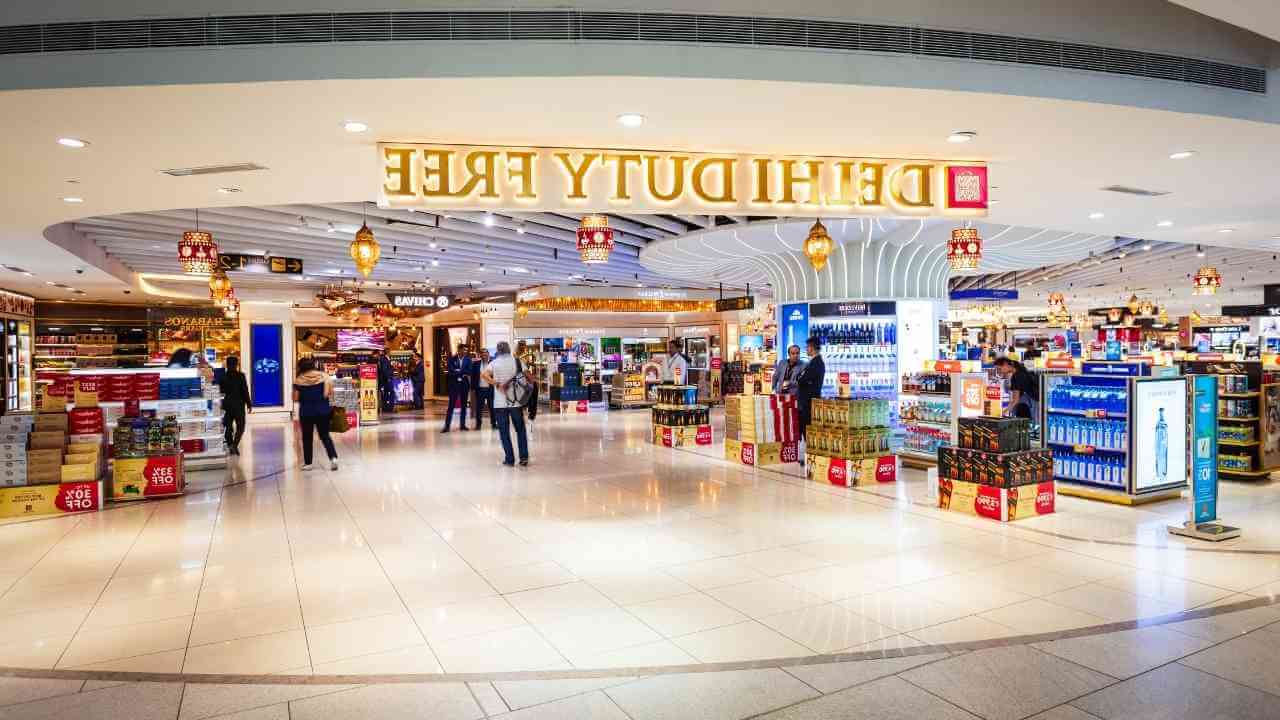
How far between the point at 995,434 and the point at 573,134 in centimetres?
428

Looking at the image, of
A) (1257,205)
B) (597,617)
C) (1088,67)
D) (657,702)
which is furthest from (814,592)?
(1257,205)

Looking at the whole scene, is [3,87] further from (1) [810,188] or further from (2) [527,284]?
(2) [527,284]

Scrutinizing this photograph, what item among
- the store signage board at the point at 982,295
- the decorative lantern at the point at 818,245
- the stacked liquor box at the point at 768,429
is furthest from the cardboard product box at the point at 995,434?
the store signage board at the point at 982,295

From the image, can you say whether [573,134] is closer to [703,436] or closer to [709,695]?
[709,695]

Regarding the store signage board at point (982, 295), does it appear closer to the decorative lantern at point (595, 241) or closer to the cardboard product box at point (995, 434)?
the decorative lantern at point (595, 241)

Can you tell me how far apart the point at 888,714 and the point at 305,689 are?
2.48 meters

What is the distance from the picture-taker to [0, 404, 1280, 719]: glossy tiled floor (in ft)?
10.6

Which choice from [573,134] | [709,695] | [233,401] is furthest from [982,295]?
[709,695]

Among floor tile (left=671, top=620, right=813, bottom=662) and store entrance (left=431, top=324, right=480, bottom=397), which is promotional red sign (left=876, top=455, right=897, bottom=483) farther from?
store entrance (left=431, top=324, right=480, bottom=397)

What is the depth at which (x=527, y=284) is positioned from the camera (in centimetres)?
1956

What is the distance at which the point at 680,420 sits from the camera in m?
11.3

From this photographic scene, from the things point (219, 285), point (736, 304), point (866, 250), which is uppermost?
point (866, 250)

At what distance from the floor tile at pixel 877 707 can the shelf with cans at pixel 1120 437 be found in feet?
15.3

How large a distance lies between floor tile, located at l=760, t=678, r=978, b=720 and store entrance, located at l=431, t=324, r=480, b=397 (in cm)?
1841
